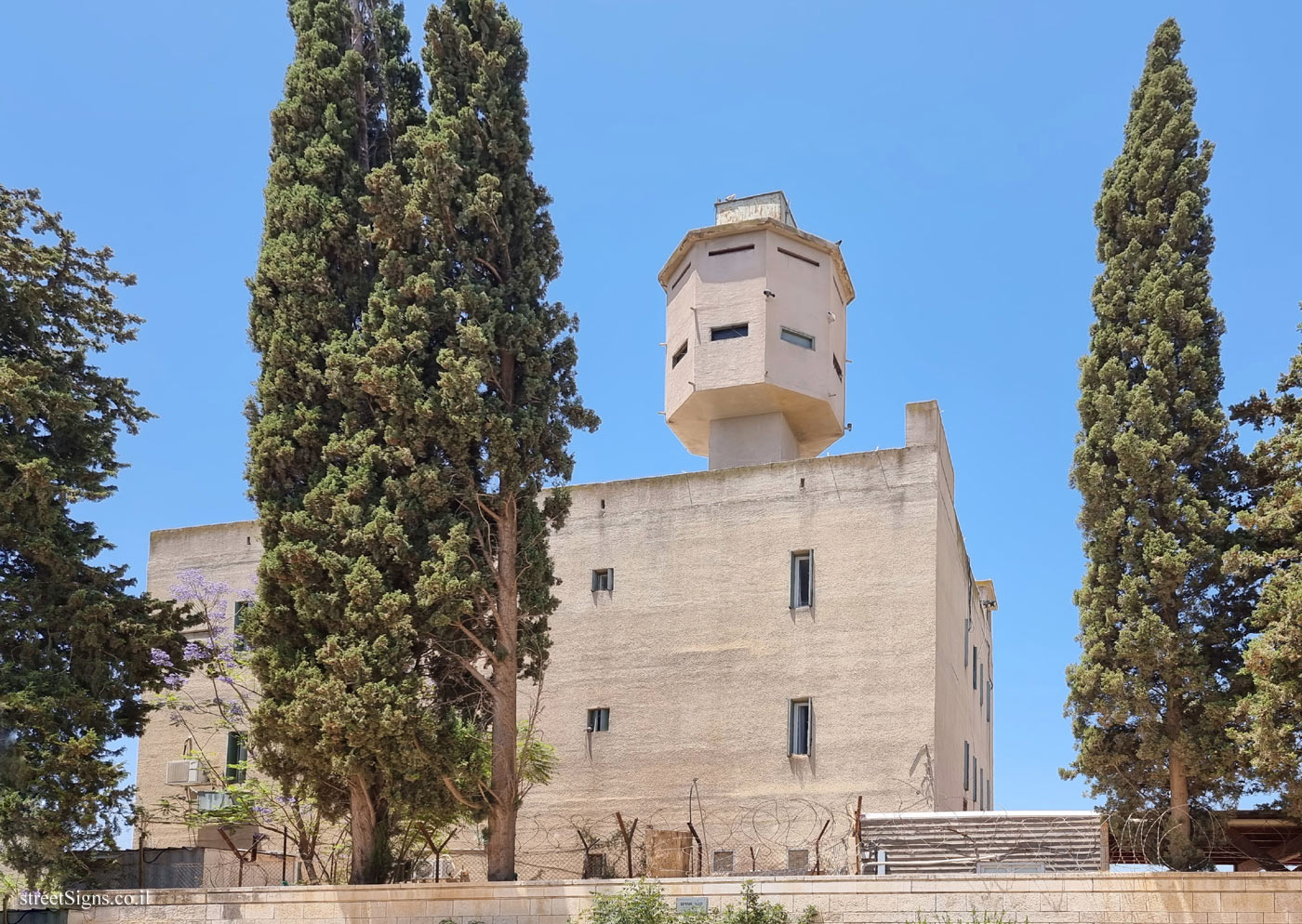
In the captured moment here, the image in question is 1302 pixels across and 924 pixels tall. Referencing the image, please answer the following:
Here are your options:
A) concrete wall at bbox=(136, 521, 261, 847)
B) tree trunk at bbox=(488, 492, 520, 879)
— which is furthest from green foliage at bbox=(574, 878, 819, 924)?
concrete wall at bbox=(136, 521, 261, 847)

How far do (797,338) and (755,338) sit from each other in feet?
3.53

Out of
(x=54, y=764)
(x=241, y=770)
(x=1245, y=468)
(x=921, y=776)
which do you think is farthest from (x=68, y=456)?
Result: (x=1245, y=468)

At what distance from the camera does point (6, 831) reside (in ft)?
68.9

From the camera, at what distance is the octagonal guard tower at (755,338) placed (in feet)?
100

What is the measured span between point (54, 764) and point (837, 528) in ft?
46.3

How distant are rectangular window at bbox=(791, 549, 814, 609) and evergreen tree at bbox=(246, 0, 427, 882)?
8.74 m

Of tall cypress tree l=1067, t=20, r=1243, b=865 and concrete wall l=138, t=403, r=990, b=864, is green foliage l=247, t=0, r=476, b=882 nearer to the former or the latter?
concrete wall l=138, t=403, r=990, b=864

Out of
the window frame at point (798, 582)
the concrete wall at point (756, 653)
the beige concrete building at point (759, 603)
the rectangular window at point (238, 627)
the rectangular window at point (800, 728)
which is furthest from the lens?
the window frame at point (798, 582)

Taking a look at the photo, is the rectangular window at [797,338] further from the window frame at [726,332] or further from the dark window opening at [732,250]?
the dark window opening at [732,250]

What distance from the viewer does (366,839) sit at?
20906 millimetres

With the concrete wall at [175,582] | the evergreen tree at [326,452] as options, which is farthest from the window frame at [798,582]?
the concrete wall at [175,582]

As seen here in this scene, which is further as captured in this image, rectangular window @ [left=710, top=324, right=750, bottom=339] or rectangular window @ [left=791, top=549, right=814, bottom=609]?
rectangular window @ [left=710, top=324, right=750, bottom=339]

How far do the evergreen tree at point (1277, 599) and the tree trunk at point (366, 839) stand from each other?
11965 mm

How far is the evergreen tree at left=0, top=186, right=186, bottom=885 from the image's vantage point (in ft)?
69.9
